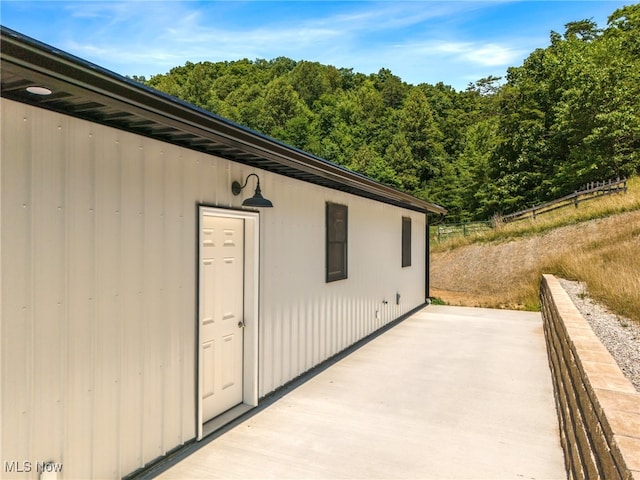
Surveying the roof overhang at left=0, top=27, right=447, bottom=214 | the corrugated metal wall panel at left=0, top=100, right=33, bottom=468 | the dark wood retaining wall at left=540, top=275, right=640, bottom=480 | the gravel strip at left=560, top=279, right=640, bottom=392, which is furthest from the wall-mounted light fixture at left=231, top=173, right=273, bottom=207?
the gravel strip at left=560, top=279, right=640, bottom=392

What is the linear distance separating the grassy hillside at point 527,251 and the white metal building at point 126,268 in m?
10.6

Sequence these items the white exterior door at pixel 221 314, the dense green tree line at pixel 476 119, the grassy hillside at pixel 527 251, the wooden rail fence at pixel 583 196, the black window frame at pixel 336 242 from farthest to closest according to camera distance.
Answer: the dense green tree line at pixel 476 119, the wooden rail fence at pixel 583 196, the grassy hillside at pixel 527 251, the black window frame at pixel 336 242, the white exterior door at pixel 221 314

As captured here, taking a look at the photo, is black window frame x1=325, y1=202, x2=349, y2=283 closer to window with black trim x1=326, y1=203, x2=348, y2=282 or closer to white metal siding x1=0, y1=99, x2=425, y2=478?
window with black trim x1=326, y1=203, x2=348, y2=282

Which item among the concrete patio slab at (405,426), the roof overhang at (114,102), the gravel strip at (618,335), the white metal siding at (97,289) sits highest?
the roof overhang at (114,102)

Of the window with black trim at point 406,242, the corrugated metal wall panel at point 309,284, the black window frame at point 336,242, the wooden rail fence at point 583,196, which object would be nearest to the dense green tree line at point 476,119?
the wooden rail fence at point 583,196

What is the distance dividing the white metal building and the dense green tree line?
2846 cm

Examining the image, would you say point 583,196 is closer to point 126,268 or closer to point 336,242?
point 336,242

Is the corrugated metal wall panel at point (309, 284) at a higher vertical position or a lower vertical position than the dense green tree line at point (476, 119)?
lower

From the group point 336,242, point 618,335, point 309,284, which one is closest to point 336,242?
point 336,242

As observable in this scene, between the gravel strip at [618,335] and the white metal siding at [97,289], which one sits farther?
the gravel strip at [618,335]

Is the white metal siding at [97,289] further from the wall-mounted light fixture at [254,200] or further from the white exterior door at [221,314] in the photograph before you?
the white exterior door at [221,314]

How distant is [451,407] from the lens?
4.59 metres

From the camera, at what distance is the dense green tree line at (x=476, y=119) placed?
27969mm

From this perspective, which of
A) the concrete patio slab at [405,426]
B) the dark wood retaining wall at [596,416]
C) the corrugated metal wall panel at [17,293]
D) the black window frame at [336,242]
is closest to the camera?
the dark wood retaining wall at [596,416]
